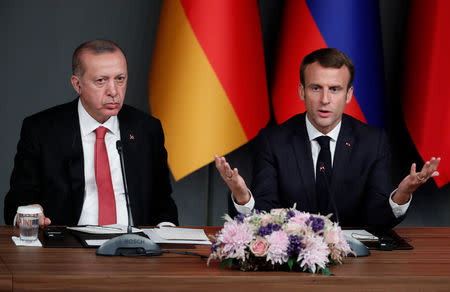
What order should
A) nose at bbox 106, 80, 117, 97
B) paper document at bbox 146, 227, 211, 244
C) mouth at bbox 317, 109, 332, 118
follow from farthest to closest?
1. mouth at bbox 317, 109, 332, 118
2. nose at bbox 106, 80, 117, 97
3. paper document at bbox 146, 227, 211, 244

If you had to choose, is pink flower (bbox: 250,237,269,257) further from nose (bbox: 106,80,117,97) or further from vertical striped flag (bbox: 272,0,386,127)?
vertical striped flag (bbox: 272,0,386,127)

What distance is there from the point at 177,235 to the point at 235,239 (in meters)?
→ 0.58

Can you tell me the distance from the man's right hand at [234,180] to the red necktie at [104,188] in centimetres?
59

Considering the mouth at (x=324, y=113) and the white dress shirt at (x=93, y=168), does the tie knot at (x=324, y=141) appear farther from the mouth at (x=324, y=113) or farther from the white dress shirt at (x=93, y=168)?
the white dress shirt at (x=93, y=168)

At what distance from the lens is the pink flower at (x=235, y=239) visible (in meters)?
2.14

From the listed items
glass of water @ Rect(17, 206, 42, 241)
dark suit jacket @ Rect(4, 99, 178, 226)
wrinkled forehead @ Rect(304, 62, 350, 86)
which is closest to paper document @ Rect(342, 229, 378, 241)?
wrinkled forehead @ Rect(304, 62, 350, 86)

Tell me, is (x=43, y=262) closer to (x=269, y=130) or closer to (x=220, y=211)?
(x=269, y=130)

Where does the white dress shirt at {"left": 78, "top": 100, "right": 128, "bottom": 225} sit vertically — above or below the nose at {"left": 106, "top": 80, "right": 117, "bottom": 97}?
below

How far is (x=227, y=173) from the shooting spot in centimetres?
268

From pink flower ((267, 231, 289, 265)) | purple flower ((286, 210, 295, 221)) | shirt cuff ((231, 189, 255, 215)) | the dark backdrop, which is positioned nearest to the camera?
pink flower ((267, 231, 289, 265))

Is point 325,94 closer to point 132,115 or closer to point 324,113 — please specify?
point 324,113

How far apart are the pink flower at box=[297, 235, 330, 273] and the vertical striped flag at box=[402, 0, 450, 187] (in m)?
2.15

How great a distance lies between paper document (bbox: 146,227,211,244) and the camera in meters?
2.60

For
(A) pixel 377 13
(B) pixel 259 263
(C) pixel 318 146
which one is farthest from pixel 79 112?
(A) pixel 377 13
